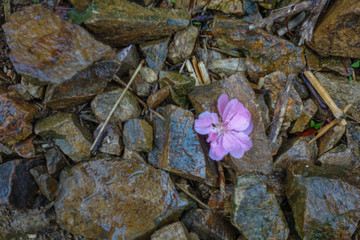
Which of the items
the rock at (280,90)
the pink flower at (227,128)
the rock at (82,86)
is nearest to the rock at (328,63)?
the rock at (280,90)

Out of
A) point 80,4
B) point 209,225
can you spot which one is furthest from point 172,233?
point 80,4

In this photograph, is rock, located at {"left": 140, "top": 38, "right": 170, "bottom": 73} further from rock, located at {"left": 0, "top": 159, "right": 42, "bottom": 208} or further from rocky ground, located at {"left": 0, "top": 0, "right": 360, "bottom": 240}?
rock, located at {"left": 0, "top": 159, "right": 42, "bottom": 208}

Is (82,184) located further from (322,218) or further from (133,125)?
(322,218)

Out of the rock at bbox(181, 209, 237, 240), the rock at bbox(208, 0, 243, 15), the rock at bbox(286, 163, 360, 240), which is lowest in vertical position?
the rock at bbox(181, 209, 237, 240)

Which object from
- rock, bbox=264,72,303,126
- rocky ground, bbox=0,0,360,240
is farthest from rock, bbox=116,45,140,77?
rock, bbox=264,72,303,126

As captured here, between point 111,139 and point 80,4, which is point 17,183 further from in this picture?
point 80,4
